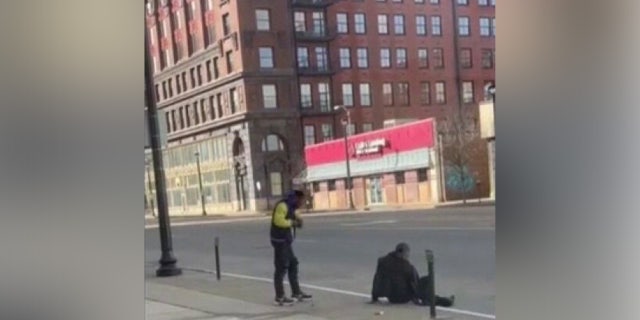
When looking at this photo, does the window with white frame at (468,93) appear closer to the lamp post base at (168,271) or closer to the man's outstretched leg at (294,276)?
the man's outstretched leg at (294,276)

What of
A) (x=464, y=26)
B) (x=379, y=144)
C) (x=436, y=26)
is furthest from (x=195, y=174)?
(x=464, y=26)

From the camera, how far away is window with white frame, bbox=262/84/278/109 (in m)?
2.80

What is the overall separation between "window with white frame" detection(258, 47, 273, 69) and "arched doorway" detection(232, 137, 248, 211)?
365mm

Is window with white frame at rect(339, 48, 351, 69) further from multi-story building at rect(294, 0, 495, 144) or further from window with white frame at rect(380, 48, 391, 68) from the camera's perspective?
window with white frame at rect(380, 48, 391, 68)

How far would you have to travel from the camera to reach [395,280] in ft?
9.52

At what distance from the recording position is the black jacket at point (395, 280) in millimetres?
2910

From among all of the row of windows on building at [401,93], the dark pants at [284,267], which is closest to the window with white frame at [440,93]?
the row of windows on building at [401,93]

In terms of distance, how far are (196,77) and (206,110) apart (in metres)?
0.16

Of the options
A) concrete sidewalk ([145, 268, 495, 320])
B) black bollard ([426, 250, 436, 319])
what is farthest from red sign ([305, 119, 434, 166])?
concrete sidewalk ([145, 268, 495, 320])

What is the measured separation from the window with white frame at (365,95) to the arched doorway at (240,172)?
24.2 inches
